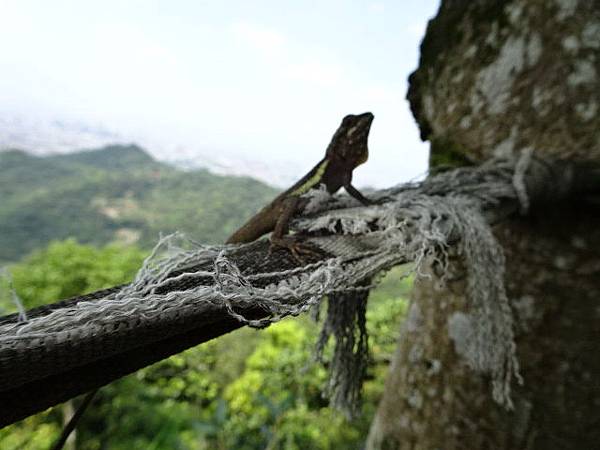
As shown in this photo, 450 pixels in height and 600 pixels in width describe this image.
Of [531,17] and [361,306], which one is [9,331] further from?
[531,17]

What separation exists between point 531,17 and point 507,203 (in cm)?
64

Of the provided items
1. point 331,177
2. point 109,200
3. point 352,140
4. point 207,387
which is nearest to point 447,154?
point 352,140

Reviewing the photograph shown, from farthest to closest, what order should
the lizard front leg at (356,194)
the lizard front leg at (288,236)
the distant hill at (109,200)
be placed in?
the distant hill at (109,200)
the lizard front leg at (356,194)
the lizard front leg at (288,236)

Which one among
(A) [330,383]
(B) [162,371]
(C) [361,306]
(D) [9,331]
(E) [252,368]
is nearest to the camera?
(D) [9,331]

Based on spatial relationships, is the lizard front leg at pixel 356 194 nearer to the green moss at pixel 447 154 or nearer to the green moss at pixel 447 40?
the green moss at pixel 447 154

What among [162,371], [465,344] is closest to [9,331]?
[465,344]

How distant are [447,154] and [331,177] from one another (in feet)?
1.66

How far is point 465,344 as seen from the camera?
56.5 inches

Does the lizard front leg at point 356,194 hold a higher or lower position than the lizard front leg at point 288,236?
higher

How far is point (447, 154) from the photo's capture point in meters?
1.55

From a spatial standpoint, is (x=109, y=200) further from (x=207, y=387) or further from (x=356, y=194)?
(x=356, y=194)

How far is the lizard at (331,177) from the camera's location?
1.21 meters

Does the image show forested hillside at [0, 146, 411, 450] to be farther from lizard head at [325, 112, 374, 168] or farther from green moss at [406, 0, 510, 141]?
green moss at [406, 0, 510, 141]

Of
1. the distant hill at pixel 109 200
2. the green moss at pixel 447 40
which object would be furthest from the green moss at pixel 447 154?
the distant hill at pixel 109 200
